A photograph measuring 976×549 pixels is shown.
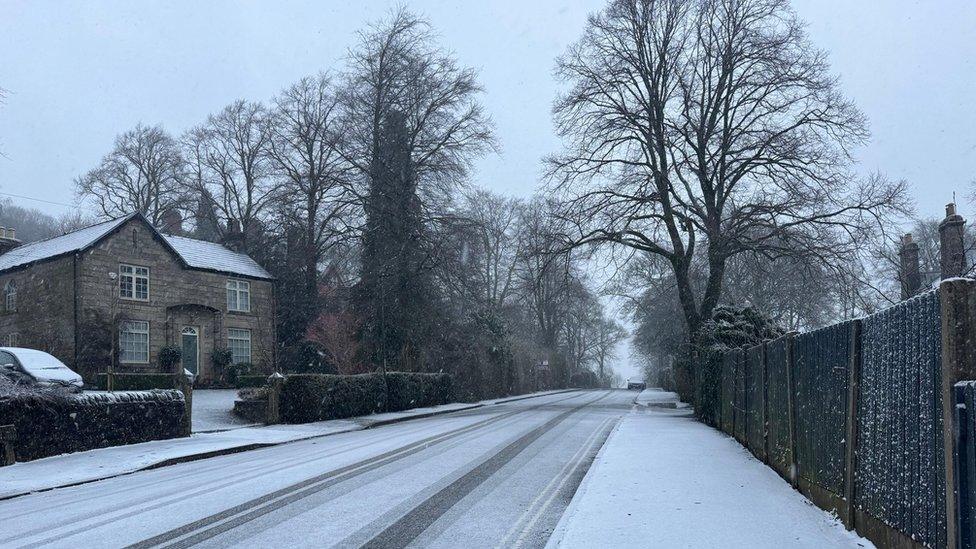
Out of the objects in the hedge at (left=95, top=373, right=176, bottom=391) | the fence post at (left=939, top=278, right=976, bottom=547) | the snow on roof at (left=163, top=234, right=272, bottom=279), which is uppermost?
the snow on roof at (left=163, top=234, right=272, bottom=279)

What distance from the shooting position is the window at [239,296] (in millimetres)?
41281

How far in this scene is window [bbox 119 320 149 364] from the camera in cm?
3450

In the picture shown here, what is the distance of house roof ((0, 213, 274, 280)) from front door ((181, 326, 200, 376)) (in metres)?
3.20

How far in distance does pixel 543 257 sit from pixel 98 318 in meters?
Result: 19.6

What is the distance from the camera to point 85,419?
15.1 metres

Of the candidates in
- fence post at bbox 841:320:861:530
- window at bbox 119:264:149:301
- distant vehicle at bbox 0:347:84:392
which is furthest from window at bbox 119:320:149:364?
fence post at bbox 841:320:861:530

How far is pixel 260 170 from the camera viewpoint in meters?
56.1

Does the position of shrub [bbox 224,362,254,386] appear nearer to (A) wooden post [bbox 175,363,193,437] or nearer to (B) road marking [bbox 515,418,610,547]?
(A) wooden post [bbox 175,363,193,437]

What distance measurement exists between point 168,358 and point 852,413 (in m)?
34.3

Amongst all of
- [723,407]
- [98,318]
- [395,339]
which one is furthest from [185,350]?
[723,407]

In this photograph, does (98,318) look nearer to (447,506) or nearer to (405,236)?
(405,236)

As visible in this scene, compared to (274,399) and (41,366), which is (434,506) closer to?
(274,399)

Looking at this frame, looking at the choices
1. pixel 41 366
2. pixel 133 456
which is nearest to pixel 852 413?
pixel 133 456

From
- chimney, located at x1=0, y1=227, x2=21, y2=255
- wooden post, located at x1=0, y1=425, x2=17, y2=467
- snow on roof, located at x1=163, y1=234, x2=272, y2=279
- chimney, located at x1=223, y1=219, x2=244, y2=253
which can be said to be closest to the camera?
wooden post, located at x1=0, y1=425, x2=17, y2=467
